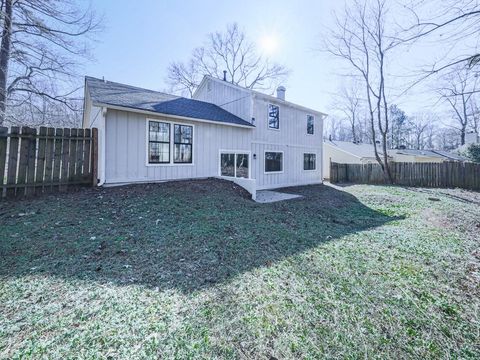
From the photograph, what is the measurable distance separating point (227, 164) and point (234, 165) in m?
0.42

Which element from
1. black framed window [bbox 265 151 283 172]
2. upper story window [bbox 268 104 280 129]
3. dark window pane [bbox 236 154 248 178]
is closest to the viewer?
dark window pane [bbox 236 154 248 178]

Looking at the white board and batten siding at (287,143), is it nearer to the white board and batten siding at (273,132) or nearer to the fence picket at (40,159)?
the white board and batten siding at (273,132)

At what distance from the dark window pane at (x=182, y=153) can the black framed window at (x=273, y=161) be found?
4.85 metres

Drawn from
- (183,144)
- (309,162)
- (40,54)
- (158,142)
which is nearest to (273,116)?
(309,162)

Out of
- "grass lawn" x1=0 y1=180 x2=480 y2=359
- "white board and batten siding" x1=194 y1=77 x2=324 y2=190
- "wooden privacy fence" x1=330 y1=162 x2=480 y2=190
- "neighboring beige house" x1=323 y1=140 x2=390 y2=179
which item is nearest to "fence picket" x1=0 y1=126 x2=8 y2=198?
"grass lawn" x1=0 y1=180 x2=480 y2=359

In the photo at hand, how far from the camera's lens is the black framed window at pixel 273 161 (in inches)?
513

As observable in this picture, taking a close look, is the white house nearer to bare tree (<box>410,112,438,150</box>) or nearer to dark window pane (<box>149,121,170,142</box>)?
dark window pane (<box>149,121,170,142</box>)

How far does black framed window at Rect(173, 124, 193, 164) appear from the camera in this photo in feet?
30.2

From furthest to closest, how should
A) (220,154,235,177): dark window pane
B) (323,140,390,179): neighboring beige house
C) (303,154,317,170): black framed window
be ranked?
(323,140,390,179): neighboring beige house → (303,154,317,170): black framed window → (220,154,235,177): dark window pane

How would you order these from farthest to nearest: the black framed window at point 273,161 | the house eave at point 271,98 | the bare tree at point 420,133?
the bare tree at point 420,133 → the black framed window at point 273,161 → the house eave at point 271,98

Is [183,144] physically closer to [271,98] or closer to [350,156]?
[271,98]

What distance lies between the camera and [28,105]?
11.6 m

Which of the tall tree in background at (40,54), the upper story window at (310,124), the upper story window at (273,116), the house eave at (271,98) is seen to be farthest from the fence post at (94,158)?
the upper story window at (310,124)

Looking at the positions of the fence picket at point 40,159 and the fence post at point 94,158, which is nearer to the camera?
the fence picket at point 40,159
